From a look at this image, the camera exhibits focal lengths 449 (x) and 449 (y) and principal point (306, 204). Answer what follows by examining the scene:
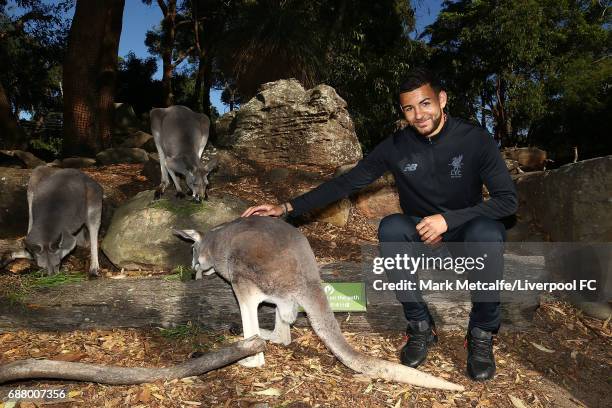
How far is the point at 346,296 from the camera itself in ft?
13.6

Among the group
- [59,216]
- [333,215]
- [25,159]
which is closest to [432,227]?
[333,215]

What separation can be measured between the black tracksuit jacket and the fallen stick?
4.48ft

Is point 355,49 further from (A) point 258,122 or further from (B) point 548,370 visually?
(B) point 548,370

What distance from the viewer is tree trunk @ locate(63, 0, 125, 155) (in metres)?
10.2

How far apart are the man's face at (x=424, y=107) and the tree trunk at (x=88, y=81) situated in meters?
9.20

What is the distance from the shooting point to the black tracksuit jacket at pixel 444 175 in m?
3.39

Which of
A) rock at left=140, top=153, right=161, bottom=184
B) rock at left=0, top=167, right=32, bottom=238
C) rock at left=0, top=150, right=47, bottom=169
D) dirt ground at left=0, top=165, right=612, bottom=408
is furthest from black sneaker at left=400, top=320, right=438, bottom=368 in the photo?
rock at left=0, top=150, right=47, bottom=169

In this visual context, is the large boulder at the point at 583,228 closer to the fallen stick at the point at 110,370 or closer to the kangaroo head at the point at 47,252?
the fallen stick at the point at 110,370

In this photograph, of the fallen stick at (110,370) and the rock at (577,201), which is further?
the rock at (577,201)

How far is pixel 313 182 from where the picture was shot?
7.14 metres

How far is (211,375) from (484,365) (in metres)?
2.07

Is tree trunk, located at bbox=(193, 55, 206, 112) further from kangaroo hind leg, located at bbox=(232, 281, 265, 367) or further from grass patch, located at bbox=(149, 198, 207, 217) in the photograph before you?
kangaroo hind leg, located at bbox=(232, 281, 265, 367)

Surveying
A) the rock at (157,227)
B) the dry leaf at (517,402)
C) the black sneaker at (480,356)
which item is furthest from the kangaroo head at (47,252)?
the dry leaf at (517,402)

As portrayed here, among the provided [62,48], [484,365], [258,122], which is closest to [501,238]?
[484,365]
